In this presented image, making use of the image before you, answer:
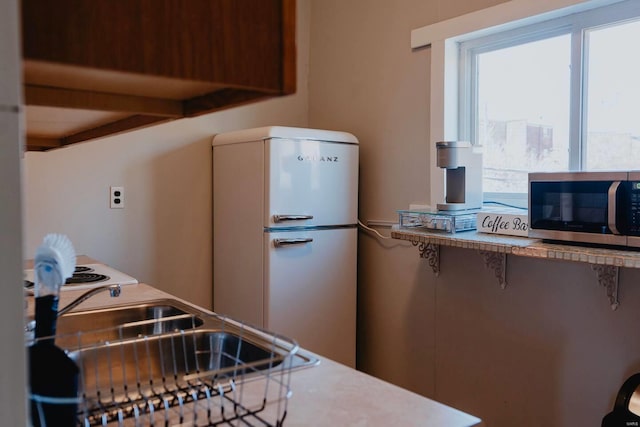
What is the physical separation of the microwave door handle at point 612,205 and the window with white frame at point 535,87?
438 mm

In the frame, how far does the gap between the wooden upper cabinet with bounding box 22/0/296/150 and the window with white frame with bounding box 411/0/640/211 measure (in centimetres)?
193

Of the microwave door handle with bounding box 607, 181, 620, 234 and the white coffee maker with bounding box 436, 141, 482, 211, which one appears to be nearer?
the microwave door handle with bounding box 607, 181, 620, 234

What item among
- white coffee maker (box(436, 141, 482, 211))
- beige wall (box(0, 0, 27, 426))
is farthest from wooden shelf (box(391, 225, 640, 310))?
beige wall (box(0, 0, 27, 426))


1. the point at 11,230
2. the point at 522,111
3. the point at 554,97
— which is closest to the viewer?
the point at 11,230

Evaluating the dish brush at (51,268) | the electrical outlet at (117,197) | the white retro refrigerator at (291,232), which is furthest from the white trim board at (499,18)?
the dish brush at (51,268)

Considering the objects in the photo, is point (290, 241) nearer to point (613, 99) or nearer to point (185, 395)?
point (613, 99)

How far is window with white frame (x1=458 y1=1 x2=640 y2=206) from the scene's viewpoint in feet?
6.91

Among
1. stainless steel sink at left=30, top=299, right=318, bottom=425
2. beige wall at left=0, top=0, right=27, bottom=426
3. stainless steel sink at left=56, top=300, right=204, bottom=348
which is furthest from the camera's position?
stainless steel sink at left=56, top=300, right=204, bottom=348

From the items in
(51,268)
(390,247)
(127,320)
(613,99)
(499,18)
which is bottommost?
(127,320)

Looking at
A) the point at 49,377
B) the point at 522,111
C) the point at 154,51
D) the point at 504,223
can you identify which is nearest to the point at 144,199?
the point at 504,223

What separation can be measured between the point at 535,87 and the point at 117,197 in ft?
6.99

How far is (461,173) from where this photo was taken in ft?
7.82

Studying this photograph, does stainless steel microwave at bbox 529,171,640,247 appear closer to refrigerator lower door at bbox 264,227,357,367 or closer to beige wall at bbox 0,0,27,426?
refrigerator lower door at bbox 264,227,357,367

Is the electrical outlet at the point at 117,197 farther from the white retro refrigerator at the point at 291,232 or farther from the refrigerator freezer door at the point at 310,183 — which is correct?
the refrigerator freezer door at the point at 310,183
